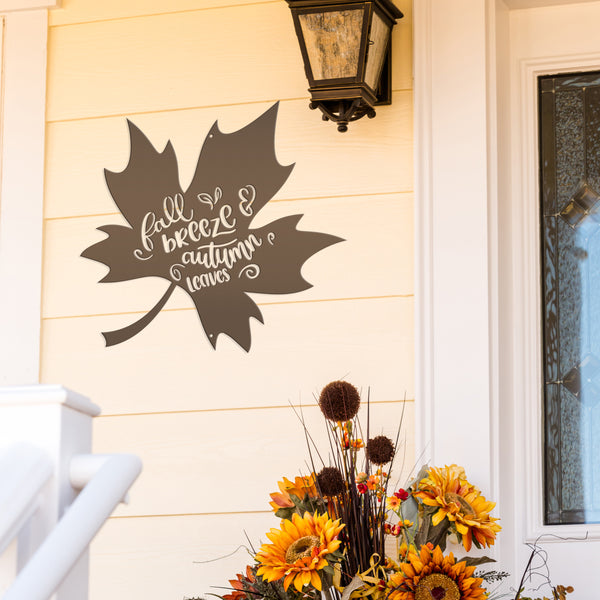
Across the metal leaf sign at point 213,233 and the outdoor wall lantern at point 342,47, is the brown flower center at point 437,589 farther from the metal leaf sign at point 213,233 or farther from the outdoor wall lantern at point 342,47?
the outdoor wall lantern at point 342,47

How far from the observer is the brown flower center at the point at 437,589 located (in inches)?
58.4

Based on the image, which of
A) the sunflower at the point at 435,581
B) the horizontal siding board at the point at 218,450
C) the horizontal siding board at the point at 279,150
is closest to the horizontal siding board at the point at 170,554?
the horizontal siding board at the point at 218,450

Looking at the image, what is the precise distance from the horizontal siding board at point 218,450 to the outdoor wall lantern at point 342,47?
0.61 metres

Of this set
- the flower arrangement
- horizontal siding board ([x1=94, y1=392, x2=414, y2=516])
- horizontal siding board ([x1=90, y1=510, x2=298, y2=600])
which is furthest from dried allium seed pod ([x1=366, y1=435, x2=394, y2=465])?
horizontal siding board ([x1=90, y1=510, x2=298, y2=600])

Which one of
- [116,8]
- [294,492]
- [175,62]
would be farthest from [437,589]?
[116,8]

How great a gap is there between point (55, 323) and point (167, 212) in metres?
0.35

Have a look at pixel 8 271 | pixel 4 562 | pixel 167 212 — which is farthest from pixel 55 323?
pixel 4 562

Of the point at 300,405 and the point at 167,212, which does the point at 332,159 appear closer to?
the point at 167,212

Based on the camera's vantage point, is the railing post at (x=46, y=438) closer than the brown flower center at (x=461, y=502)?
Yes

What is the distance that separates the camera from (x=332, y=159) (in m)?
2.16

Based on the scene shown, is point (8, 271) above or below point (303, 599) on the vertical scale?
above

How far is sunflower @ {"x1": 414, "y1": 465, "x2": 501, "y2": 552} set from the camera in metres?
1.65

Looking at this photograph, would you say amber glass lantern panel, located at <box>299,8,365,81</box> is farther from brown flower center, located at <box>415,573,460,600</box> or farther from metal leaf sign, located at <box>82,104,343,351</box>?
brown flower center, located at <box>415,573,460,600</box>

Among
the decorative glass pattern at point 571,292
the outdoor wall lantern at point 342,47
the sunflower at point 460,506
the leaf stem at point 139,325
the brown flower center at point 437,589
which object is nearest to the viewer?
the brown flower center at point 437,589
